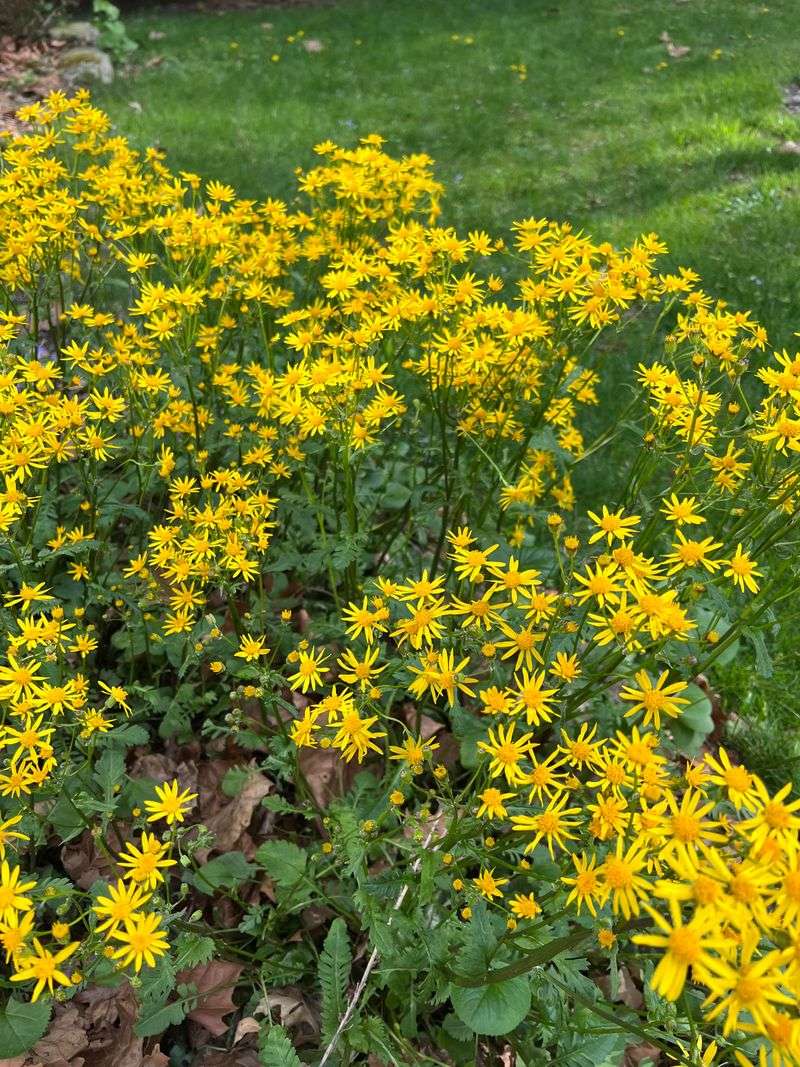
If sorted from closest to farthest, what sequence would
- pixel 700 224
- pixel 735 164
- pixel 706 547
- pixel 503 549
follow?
1. pixel 706 547
2. pixel 503 549
3. pixel 700 224
4. pixel 735 164

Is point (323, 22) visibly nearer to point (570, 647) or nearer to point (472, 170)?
point (472, 170)

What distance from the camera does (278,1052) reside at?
175 cm

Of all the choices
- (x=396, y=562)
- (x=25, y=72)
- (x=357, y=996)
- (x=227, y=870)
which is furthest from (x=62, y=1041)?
(x=25, y=72)

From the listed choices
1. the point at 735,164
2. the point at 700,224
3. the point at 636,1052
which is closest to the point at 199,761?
the point at 636,1052

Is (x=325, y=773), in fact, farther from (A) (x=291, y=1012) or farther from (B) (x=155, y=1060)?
(B) (x=155, y=1060)

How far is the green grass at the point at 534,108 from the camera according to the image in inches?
241

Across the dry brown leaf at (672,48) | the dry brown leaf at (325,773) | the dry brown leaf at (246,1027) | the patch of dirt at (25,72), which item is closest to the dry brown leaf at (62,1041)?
the dry brown leaf at (246,1027)

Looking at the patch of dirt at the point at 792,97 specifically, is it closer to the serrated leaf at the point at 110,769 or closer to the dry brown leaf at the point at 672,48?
the dry brown leaf at the point at 672,48

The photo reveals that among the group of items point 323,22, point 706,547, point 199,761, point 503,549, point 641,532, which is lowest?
point 199,761

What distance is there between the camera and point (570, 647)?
1943 mm

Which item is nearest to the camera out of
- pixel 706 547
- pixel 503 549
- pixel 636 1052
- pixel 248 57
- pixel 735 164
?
pixel 706 547

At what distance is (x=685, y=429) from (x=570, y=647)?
73 cm

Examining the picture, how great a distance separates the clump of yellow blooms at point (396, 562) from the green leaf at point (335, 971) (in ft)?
1.23

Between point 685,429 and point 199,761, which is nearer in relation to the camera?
point 685,429
